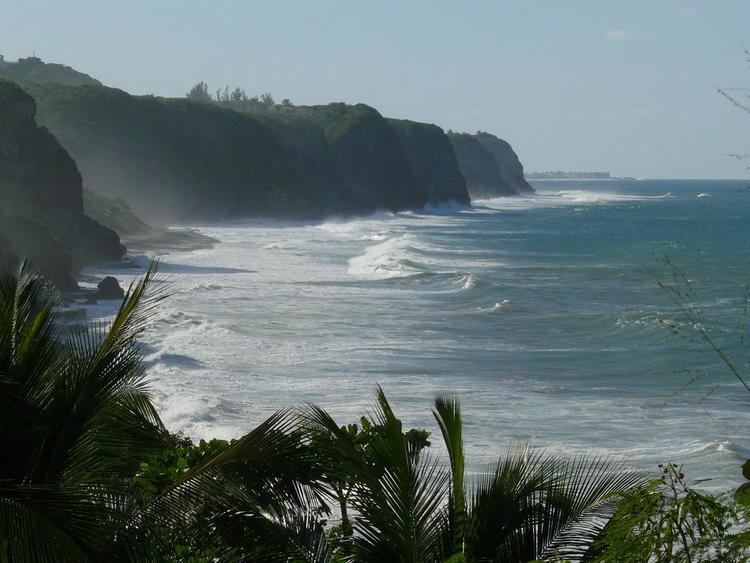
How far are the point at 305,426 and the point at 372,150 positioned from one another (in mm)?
127904

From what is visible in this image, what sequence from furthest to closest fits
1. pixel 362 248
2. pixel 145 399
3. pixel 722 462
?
1. pixel 362 248
2. pixel 722 462
3. pixel 145 399

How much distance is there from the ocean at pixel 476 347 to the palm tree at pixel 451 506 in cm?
83

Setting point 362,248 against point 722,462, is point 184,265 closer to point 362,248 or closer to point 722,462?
point 362,248

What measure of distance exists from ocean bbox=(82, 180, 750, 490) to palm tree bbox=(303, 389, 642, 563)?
32.8 inches

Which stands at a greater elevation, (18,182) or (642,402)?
(18,182)

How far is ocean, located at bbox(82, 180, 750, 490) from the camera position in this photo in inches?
711

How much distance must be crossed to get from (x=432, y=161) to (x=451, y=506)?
470 feet

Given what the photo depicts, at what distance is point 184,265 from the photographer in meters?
51.6

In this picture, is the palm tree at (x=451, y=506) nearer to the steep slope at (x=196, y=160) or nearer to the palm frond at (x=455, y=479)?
the palm frond at (x=455, y=479)

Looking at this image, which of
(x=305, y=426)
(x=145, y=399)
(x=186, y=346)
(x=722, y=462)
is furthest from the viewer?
(x=186, y=346)

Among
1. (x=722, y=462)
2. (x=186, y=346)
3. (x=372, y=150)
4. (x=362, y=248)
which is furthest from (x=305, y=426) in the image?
(x=372, y=150)

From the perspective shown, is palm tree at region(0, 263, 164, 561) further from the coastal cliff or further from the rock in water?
the coastal cliff

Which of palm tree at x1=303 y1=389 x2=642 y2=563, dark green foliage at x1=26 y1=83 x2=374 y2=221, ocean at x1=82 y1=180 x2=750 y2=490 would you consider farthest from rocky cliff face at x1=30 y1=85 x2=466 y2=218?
palm tree at x1=303 y1=389 x2=642 y2=563

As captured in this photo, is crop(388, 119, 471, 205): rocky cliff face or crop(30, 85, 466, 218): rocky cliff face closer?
crop(30, 85, 466, 218): rocky cliff face
